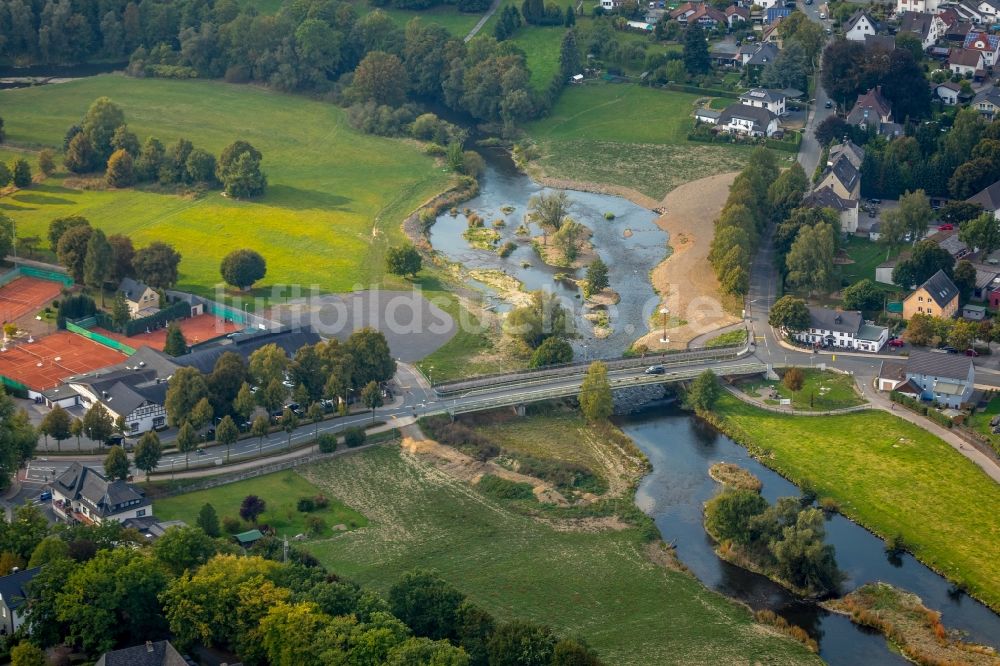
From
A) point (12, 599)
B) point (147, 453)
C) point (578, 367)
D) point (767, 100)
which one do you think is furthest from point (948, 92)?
point (12, 599)

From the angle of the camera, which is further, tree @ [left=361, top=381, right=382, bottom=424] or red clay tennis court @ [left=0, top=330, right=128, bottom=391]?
red clay tennis court @ [left=0, top=330, right=128, bottom=391]

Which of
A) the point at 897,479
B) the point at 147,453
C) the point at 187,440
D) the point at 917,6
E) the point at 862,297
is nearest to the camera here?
the point at 147,453

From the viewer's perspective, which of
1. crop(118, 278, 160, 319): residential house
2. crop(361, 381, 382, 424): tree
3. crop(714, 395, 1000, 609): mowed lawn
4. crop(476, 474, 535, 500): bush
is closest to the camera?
crop(714, 395, 1000, 609): mowed lawn

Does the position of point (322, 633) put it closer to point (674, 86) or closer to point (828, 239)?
point (828, 239)

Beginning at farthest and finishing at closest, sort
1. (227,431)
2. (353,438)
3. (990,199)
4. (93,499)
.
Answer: (990,199) < (353,438) < (227,431) < (93,499)

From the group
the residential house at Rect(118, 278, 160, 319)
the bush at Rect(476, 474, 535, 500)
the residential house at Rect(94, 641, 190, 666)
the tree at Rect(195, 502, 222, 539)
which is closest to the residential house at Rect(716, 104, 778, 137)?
the residential house at Rect(118, 278, 160, 319)

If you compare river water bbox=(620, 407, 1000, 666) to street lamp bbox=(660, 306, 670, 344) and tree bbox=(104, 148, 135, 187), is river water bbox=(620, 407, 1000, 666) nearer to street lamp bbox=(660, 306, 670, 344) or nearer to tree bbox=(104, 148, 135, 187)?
street lamp bbox=(660, 306, 670, 344)

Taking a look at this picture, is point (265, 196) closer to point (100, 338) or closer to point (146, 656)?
point (100, 338)

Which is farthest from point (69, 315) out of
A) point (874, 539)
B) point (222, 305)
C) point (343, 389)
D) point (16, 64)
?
point (16, 64)
